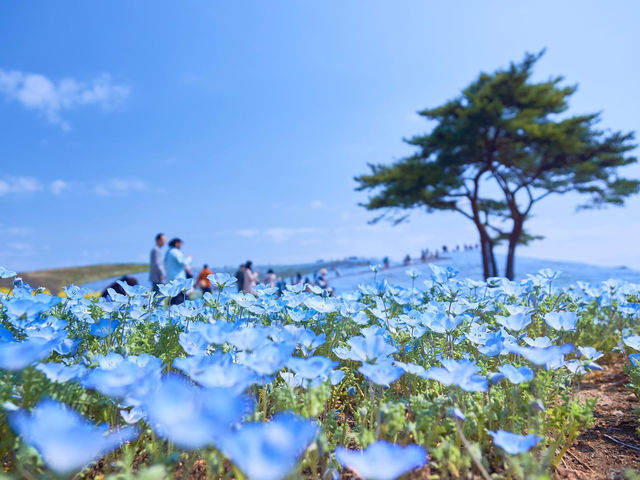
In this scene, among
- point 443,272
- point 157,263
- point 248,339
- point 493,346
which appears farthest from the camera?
point 157,263

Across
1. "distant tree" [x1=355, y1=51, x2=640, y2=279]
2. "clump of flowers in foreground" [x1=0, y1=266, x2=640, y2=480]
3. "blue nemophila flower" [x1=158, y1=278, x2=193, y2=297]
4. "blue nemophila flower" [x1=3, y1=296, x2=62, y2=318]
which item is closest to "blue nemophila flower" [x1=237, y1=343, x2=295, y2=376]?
"clump of flowers in foreground" [x1=0, y1=266, x2=640, y2=480]

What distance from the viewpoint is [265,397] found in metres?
1.68

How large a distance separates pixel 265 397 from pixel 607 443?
1.85 meters

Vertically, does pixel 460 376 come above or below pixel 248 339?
below

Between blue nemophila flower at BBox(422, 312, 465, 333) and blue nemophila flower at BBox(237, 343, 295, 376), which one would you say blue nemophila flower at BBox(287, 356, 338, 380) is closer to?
blue nemophila flower at BBox(237, 343, 295, 376)

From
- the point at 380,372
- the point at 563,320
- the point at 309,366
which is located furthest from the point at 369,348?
the point at 563,320

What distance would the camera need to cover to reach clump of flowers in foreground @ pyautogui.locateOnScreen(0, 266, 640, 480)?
92 cm

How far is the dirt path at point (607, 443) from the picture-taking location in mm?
1923

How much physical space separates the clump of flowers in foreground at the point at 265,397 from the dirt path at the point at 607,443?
10 cm

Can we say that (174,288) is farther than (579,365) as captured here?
Yes

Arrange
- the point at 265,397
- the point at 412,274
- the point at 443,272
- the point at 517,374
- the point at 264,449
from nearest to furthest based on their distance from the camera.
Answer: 1. the point at 264,449
2. the point at 517,374
3. the point at 265,397
4. the point at 443,272
5. the point at 412,274

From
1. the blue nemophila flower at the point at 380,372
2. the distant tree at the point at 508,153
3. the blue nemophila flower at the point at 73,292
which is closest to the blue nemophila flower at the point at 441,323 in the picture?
the blue nemophila flower at the point at 380,372

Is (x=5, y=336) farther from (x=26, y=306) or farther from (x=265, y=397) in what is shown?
(x=265, y=397)

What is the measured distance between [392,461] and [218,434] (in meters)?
0.38
